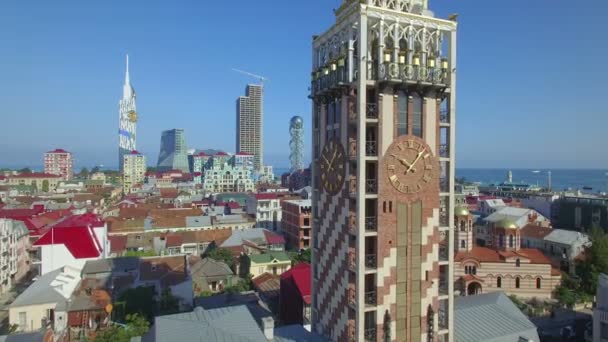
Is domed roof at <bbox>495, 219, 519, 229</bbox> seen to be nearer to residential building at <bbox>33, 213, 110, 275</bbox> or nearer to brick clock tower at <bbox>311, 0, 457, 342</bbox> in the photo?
brick clock tower at <bbox>311, 0, 457, 342</bbox>

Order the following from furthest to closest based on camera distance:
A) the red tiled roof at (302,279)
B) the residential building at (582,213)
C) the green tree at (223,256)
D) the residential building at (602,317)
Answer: the residential building at (582,213)
the green tree at (223,256)
the red tiled roof at (302,279)
the residential building at (602,317)

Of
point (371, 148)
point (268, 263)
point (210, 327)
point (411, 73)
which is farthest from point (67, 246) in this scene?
point (411, 73)

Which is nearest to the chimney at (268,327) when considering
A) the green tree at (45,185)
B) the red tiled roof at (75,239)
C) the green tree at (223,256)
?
the red tiled roof at (75,239)

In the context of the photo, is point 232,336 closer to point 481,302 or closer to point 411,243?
point 411,243

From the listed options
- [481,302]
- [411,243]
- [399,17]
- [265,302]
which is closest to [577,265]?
[481,302]

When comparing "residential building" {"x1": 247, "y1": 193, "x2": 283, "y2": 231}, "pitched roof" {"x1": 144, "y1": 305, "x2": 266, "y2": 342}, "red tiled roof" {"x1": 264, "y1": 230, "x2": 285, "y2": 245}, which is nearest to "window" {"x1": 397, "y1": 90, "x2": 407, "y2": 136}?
"pitched roof" {"x1": 144, "y1": 305, "x2": 266, "y2": 342}

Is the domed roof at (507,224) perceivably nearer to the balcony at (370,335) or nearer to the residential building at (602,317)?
the residential building at (602,317)

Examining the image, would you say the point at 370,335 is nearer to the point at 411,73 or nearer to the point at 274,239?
the point at 411,73
